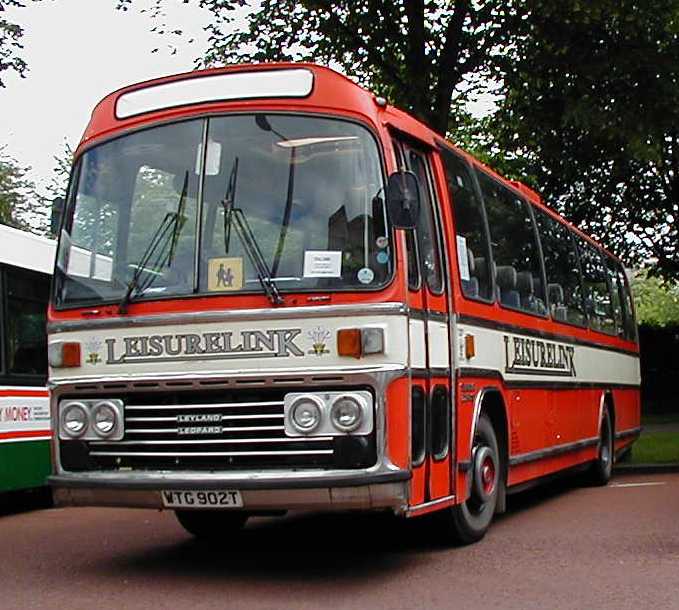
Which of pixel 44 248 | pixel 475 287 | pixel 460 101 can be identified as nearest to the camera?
pixel 475 287

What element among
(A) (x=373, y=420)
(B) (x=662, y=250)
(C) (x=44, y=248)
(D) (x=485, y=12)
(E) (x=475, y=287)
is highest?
(D) (x=485, y=12)

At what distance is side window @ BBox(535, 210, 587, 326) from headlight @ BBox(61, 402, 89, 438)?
5710mm

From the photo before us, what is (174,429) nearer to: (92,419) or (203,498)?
(203,498)

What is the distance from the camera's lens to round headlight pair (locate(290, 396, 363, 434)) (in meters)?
7.38

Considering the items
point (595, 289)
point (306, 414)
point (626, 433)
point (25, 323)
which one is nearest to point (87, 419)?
point (306, 414)

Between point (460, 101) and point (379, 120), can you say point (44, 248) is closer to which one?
point (379, 120)

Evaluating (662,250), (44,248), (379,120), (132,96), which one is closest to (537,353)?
(379,120)

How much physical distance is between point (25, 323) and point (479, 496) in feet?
18.7

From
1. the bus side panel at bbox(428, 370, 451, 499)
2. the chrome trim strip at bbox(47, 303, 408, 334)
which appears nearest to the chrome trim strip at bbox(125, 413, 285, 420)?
the chrome trim strip at bbox(47, 303, 408, 334)

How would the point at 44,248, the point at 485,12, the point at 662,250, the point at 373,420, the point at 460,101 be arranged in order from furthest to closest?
the point at 662,250 → the point at 460,101 → the point at 485,12 → the point at 44,248 → the point at 373,420

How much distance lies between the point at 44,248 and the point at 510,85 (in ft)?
29.2

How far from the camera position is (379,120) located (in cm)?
805

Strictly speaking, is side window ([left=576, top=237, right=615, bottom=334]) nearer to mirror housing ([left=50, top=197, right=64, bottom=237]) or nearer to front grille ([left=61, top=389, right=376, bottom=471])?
mirror housing ([left=50, top=197, right=64, bottom=237])

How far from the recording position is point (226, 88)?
26.9ft
